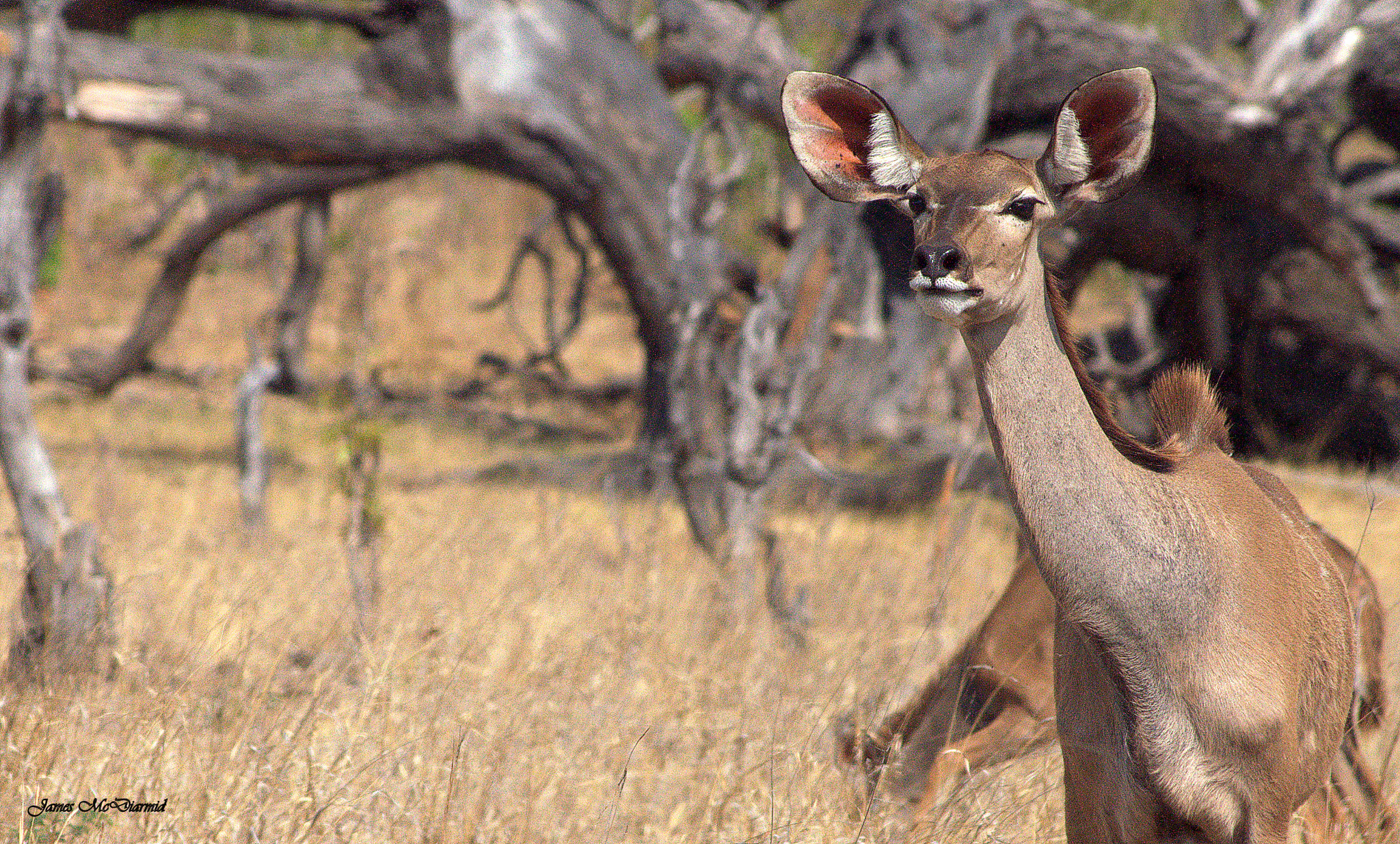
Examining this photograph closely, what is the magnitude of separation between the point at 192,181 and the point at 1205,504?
9.78 m

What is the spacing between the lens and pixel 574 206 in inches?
280

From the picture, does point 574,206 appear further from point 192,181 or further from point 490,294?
point 490,294

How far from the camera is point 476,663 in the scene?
14.1 feet

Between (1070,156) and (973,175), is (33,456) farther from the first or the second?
(1070,156)

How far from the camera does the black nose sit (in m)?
2.33

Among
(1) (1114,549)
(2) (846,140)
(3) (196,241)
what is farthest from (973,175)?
A: (3) (196,241)

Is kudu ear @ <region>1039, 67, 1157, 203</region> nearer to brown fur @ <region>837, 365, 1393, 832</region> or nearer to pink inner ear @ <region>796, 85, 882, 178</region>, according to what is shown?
pink inner ear @ <region>796, 85, 882, 178</region>

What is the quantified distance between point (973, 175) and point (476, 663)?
2.52 m

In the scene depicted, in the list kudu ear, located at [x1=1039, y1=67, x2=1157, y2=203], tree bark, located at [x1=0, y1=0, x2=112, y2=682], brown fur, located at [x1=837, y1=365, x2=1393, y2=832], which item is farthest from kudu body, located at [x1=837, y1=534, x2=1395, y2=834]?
tree bark, located at [x1=0, y1=0, x2=112, y2=682]

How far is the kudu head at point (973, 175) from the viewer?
7.80 ft
